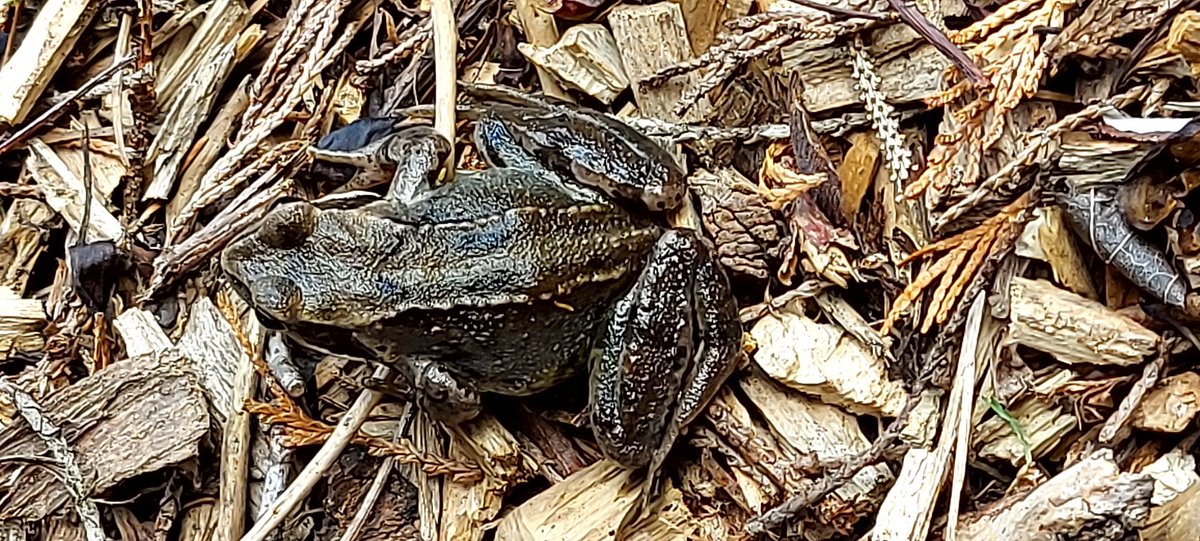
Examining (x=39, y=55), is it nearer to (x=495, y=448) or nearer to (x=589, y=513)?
(x=495, y=448)

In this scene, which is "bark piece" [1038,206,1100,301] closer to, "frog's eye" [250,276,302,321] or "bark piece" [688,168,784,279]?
"bark piece" [688,168,784,279]

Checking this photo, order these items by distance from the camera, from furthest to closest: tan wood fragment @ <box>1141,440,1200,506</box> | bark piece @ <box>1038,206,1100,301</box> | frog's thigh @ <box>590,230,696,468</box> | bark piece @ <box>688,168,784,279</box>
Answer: bark piece @ <box>688,168,784,279</box>
frog's thigh @ <box>590,230,696,468</box>
bark piece @ <box>1038,206,1100,301</box>
tan wood fragment @ <box>1141,440,1200,506</box>

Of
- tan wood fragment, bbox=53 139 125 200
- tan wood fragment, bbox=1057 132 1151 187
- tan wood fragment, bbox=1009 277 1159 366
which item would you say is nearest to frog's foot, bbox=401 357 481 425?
tan wood fragment, bbox=53 139 125 200

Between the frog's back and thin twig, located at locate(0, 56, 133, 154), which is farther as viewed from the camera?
thin twig, located at locate(0, 56, 133, 154)

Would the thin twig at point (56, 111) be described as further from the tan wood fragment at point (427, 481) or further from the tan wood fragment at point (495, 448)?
the tan wood fragment at point (495, 448)

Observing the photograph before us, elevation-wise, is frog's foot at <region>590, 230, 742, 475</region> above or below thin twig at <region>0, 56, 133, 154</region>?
below

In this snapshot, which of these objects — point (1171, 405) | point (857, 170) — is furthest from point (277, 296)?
point (1171, 405)

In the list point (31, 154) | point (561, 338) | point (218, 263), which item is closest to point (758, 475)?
point (561, 338)
